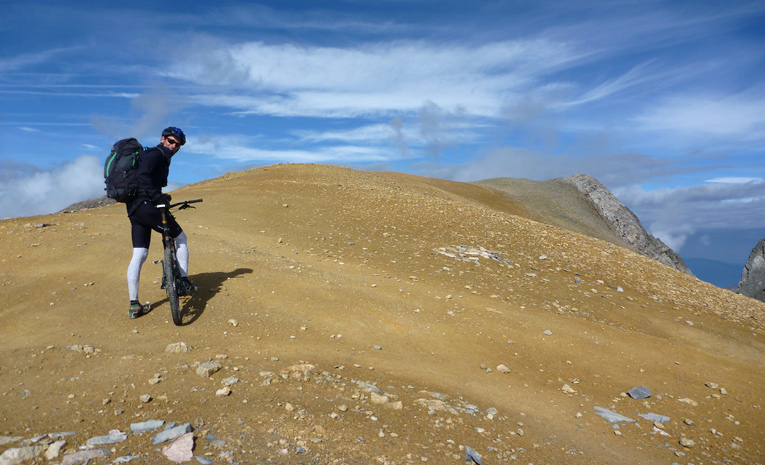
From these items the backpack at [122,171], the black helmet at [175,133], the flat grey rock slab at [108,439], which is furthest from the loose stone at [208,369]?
the black helmet at [175,133]

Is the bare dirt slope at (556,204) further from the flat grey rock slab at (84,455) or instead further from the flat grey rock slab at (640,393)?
the flat grey rock slab at (84,455)

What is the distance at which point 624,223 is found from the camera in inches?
1662

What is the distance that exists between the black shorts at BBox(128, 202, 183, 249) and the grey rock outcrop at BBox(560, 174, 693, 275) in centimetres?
4033

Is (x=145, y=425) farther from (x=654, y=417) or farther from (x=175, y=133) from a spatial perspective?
(x=654, y=417)

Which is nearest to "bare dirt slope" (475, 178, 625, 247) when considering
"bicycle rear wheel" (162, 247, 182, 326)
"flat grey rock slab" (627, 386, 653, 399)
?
"flat grey rock slab" (627, 386, 653, 399)

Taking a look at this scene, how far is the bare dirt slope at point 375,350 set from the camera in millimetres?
4262

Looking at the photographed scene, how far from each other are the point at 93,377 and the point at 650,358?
321 inches

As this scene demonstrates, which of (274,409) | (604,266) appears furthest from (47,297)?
(604,266)

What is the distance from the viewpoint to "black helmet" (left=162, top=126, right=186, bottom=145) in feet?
22.1

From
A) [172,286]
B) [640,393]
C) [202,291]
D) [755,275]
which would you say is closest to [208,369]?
[172,286]

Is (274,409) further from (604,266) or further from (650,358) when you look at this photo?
(604,266)

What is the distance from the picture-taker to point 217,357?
5.44 m

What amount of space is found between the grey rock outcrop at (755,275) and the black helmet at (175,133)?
35.9 metres

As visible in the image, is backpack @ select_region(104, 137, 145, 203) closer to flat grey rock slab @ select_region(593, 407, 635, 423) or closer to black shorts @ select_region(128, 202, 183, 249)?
black shorts @ select_region(128, 202, 183, 249)
